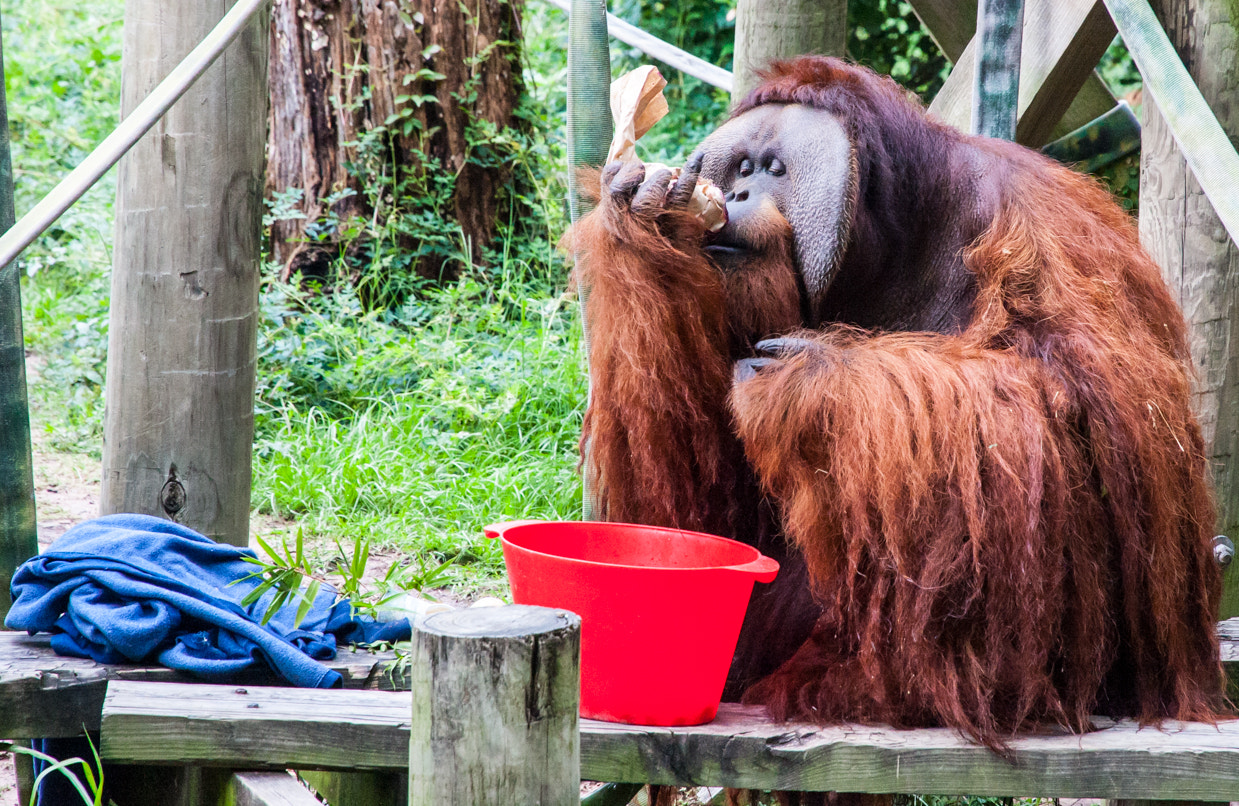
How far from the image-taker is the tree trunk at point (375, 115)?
504cm

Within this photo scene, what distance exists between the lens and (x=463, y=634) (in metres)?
1.12

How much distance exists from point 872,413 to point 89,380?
387 centimetres

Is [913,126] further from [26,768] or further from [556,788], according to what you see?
[26,768]

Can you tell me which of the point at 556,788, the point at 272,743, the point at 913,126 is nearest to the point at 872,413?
the point at 913,126

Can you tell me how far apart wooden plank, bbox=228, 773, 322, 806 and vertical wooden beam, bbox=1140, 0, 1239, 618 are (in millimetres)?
1874

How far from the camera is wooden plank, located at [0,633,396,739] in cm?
179

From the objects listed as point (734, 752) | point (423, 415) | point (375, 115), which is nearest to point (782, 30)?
point (734, 752)

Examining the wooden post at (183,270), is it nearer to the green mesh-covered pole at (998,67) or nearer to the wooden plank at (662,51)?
the wooden plank at (662,51)

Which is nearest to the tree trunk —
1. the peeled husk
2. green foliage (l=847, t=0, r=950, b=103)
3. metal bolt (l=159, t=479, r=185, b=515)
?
green foliage (l=847, t=0, r=950, b=103)

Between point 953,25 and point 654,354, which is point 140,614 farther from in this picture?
point 953,25

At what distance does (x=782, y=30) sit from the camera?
276 centimetres

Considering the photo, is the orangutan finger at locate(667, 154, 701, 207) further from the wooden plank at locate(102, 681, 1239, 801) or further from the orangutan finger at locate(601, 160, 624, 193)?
the wooden plank at locate(102, 681, 1239, 801)

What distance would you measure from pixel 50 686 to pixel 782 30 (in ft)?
6.49

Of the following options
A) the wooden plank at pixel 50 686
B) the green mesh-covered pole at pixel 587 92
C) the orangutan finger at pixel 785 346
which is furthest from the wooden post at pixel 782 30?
the wooden plank at pixel 50 686
